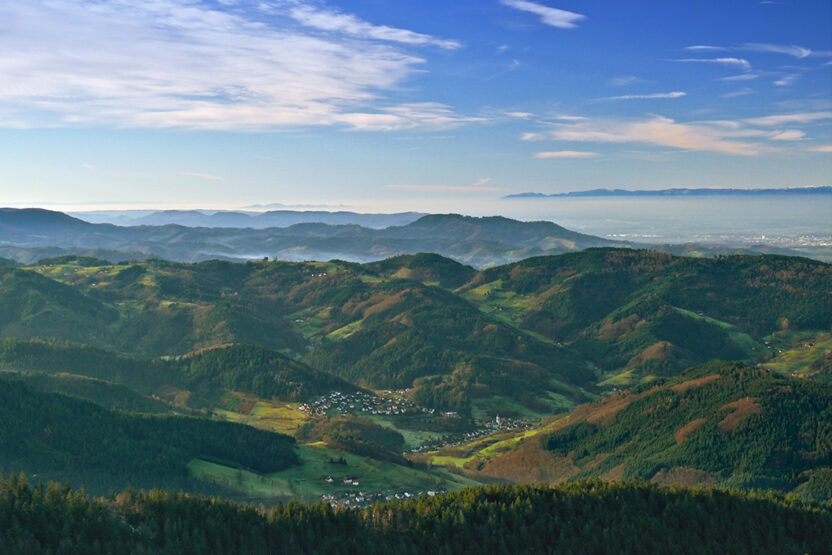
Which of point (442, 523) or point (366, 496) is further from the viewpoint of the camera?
point (366, 496)

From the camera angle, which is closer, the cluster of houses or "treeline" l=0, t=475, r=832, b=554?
"treeline" l=0, t=475, r=832, b=554

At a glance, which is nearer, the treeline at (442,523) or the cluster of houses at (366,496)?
the treeline at (442,523)

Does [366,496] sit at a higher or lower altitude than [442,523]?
lower

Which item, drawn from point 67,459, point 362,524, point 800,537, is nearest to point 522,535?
point 362,524

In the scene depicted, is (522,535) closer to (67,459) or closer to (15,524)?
(15,524)

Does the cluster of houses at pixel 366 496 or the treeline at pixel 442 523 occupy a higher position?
the treeline at pixel 442 523
